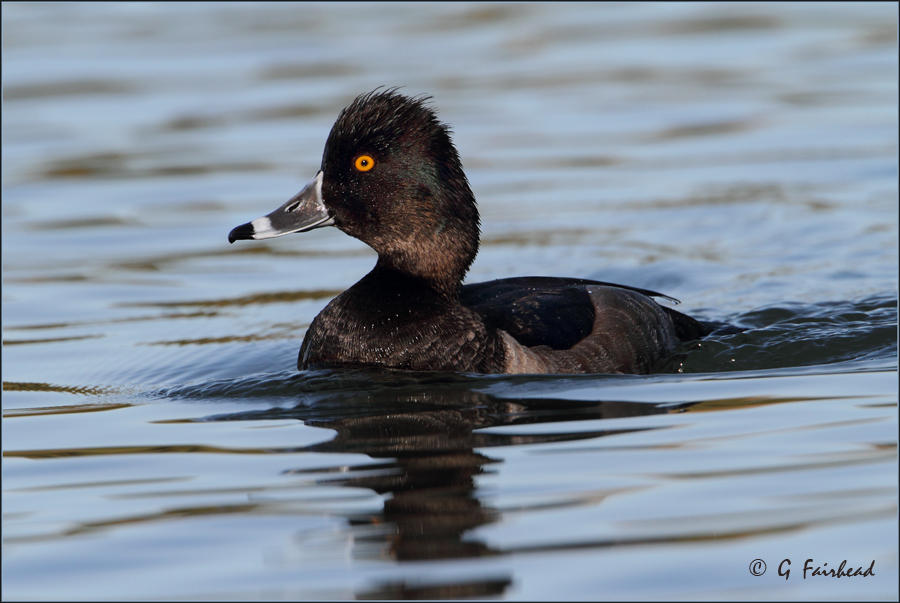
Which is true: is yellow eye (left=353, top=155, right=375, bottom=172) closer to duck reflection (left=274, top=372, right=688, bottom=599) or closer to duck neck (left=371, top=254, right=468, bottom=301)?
duck neck (left=371, top=254, right=468, bottom=301)

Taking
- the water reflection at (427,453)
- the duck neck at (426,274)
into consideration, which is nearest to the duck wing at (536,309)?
the duck neck at (426,274)

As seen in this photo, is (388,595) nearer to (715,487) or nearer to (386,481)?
(386,481)

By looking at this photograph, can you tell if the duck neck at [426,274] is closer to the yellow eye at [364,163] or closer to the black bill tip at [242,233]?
the yellow eye at [364,163]

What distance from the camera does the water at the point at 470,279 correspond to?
188 inches

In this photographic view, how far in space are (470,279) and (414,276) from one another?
3761 mm

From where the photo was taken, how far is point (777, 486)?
521cm

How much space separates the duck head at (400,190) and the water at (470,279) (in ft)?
2.38

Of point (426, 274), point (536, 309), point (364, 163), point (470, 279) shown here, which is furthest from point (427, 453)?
point (470, 279)

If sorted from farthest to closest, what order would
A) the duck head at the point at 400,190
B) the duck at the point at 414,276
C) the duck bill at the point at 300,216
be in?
the duck bill at the point at 300,216, the duck head at the point at 400,190, the duck at the point at 414,276

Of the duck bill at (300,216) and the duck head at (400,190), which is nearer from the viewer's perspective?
the duck head at (400,190)

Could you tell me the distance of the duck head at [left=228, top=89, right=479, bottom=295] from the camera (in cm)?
724

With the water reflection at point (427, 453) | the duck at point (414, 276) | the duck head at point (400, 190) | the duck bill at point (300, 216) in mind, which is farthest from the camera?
the duck bill at point (300, 216)

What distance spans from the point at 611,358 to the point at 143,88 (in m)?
10.6

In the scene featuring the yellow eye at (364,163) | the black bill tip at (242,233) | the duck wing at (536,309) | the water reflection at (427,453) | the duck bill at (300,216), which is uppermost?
the yellow eye at (364,163)
